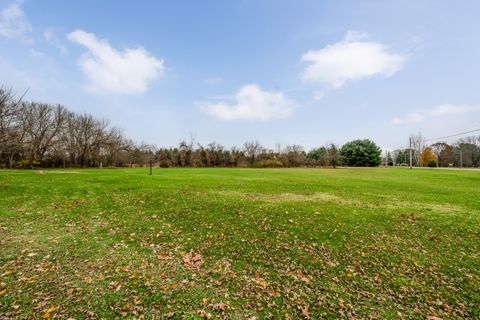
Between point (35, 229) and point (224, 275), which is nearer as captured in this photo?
point (224, 275)

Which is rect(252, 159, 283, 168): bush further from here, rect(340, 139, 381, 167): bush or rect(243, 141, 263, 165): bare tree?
rect(340, 139, 381, 167): bush

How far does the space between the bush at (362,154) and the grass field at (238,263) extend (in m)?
56.1

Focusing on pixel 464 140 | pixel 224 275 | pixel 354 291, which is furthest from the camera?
pixel 464 140

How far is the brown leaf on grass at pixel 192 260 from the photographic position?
4312 mm

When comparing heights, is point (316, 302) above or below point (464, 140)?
below

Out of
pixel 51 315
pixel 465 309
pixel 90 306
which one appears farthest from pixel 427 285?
pixel 51 315

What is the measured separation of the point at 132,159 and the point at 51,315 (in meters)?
58.8

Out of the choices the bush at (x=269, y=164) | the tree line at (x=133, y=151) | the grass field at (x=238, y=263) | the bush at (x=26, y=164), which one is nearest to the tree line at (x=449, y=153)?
the tree line at (x=133, y=151)

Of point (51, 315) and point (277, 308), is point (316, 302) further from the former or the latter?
point (51, 315)

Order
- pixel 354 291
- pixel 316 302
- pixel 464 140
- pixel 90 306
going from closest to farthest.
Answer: pixel 90 306
pixel 316 302
pixel 354 291
pixel 464 140

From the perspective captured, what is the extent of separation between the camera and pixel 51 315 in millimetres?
2855

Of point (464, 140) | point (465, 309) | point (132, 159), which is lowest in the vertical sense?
point (465, 309)

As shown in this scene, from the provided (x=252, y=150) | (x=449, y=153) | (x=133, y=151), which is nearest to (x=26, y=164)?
(x=133, y=151)

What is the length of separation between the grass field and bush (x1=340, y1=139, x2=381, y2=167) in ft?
184
